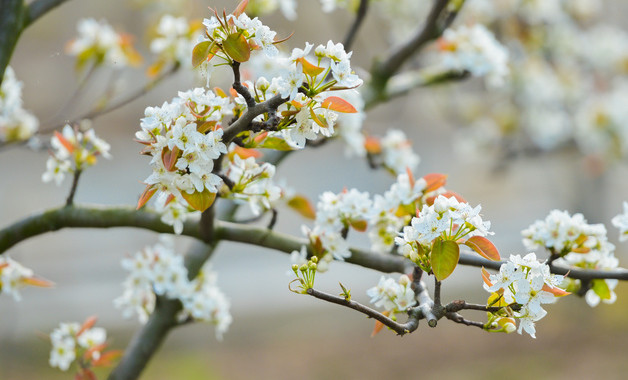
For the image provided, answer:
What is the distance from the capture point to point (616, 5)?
4297 mm

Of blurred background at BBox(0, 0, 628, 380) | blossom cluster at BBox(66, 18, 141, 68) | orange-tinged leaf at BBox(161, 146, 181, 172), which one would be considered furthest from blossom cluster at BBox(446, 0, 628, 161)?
orange-tinged leaf at BBox(161, 146, 181, 172)

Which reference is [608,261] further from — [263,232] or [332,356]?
[332,356]

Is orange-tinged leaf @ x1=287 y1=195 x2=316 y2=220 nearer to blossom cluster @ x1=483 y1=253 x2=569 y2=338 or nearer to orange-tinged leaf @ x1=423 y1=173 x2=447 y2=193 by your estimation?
orange-tinged leaf @ x1=423 y1=173 x2=447 y2=193

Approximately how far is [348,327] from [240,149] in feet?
11.4

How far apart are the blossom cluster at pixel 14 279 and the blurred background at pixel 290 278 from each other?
198cm

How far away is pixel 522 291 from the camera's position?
27.0 inches

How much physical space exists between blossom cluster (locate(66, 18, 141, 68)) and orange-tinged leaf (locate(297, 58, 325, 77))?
911 mm

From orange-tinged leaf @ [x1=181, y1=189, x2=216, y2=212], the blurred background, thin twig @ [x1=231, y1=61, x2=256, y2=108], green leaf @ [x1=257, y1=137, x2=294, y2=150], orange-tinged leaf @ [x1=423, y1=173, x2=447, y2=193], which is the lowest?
the blurred background

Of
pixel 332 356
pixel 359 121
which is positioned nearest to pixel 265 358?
pixel 332 356

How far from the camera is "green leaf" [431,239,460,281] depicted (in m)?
0.69

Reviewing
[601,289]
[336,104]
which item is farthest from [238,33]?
[601,289]

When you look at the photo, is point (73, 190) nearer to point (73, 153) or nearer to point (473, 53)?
point (73, 153)

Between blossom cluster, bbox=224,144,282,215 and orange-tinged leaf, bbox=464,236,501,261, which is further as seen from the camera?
blossom cluster, bbox=224,144,282,215

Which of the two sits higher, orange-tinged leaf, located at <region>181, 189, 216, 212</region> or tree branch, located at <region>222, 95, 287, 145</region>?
tree branch, located at <region>222, 95, 287, 145</region>
